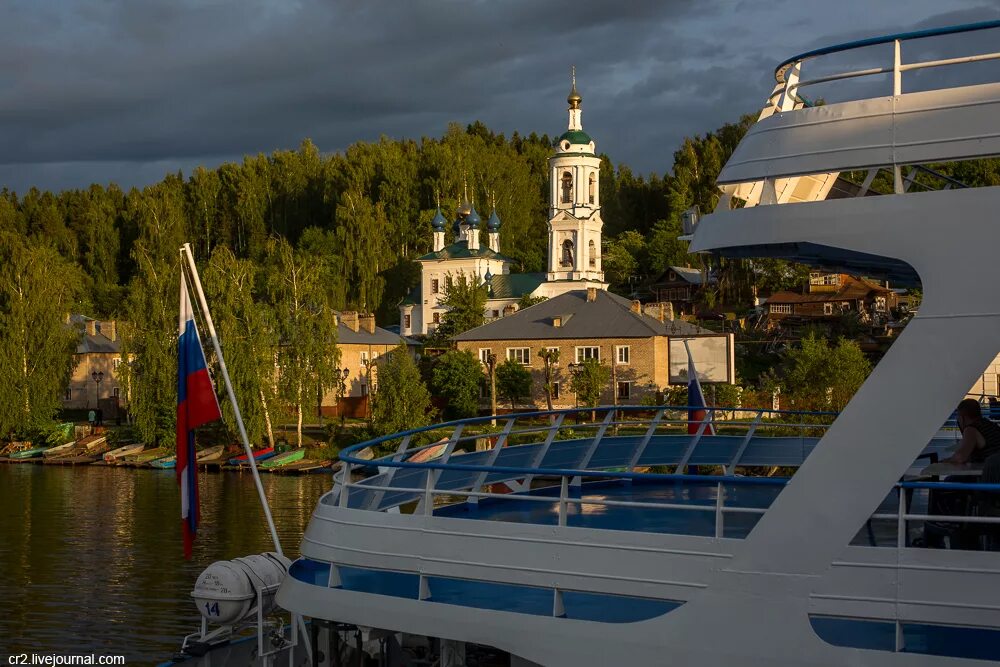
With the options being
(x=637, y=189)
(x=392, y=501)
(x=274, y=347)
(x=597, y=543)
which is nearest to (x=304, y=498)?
(x=274, y=347)

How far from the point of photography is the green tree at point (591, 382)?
6300 cm

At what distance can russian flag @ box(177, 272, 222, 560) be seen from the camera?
44.2 ft

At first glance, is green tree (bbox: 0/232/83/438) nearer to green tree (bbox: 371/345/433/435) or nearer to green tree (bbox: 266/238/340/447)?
green tree (bbox: 266/238/340/447)

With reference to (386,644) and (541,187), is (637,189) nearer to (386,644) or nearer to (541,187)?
(541,187)

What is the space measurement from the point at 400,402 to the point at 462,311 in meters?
24.4

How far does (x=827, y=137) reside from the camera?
29.4 ft

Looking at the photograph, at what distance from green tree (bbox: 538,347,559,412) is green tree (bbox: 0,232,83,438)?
2547 centimetres

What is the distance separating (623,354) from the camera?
A: 65.8m

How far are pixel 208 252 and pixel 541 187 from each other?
31758 mm

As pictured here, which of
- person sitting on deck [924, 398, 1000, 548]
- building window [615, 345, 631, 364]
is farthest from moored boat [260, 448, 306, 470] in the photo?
person sitting on deck [924, 398, 1000, 548]

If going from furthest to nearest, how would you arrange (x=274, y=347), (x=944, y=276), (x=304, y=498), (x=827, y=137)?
(x=274, y=347), (x=304, y=498), (x=827, y=137), (x=944, y=276)

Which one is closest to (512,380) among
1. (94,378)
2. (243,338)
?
(243,338)

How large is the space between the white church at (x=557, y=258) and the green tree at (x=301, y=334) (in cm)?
2520

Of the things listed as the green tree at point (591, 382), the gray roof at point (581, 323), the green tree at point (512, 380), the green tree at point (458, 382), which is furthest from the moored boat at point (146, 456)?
the green tree at point (591, 382)
